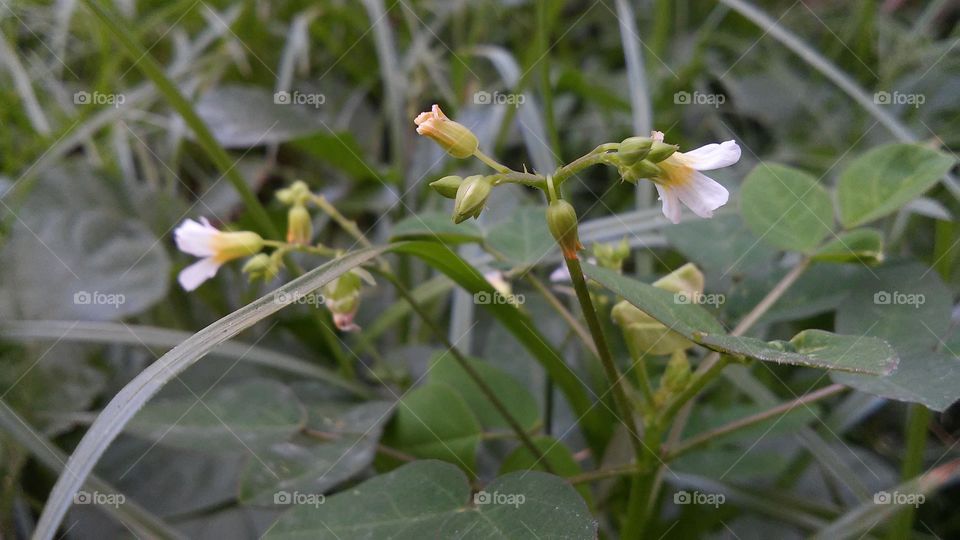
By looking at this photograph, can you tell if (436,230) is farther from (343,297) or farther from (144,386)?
(144,386)

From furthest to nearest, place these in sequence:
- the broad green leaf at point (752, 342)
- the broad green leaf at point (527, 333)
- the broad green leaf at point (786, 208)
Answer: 1. the broad green leaf at point (786, 208)
2. the broad green leaf at point (527, 333)
3. the broad green leaf at point (752, 342)

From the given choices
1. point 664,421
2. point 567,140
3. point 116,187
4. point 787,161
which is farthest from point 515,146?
point 664,421

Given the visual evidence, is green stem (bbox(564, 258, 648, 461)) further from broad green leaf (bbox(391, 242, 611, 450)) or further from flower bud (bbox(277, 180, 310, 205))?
flower bud (bbox(277, 180, 310, 205))

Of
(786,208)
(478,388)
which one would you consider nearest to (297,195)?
(478,388)

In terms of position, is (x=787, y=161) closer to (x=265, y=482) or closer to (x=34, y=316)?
(x=265, y=482)

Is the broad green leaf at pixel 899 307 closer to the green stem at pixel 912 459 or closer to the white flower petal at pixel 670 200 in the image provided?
the green stem at pixel 912 459

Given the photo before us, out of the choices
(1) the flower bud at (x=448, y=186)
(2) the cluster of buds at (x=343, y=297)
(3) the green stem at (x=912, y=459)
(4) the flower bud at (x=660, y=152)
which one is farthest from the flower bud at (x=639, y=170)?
(3) the green stem at (x=912, y=459)

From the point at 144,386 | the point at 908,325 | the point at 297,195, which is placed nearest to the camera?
the point at 144,386
